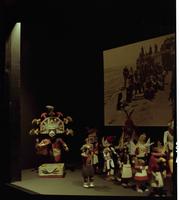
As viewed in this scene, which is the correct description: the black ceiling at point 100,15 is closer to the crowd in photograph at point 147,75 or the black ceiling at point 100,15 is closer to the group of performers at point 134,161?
the crowd in photograph at point 147,75

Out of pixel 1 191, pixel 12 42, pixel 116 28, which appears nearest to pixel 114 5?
pixel 116 28

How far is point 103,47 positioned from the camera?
10.1ft

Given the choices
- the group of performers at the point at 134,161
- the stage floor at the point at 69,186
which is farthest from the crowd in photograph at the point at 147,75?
the stage floor at the point at 69,186

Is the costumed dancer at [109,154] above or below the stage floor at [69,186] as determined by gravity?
above

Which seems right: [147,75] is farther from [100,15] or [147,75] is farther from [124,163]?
[124,163]

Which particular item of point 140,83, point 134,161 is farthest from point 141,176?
point 140,83

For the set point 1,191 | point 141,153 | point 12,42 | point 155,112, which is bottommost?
point 1,191

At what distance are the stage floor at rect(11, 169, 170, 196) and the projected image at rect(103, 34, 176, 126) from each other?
571 mm

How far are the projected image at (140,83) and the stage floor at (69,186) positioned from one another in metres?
0.57

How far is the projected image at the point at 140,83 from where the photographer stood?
8.70 ft

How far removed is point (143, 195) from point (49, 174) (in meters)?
0.93

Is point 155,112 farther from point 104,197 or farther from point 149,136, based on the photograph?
point 104,197

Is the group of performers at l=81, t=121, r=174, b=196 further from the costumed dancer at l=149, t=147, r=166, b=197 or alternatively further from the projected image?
the projected image

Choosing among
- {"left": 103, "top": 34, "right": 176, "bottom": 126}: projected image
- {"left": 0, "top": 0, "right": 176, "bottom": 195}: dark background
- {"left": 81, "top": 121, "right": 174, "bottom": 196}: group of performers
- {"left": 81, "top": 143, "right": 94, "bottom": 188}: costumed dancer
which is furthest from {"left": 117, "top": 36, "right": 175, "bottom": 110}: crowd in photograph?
{"left": 81, "top": 143, "right": 94, "bottom": 188}: costumed dancer
